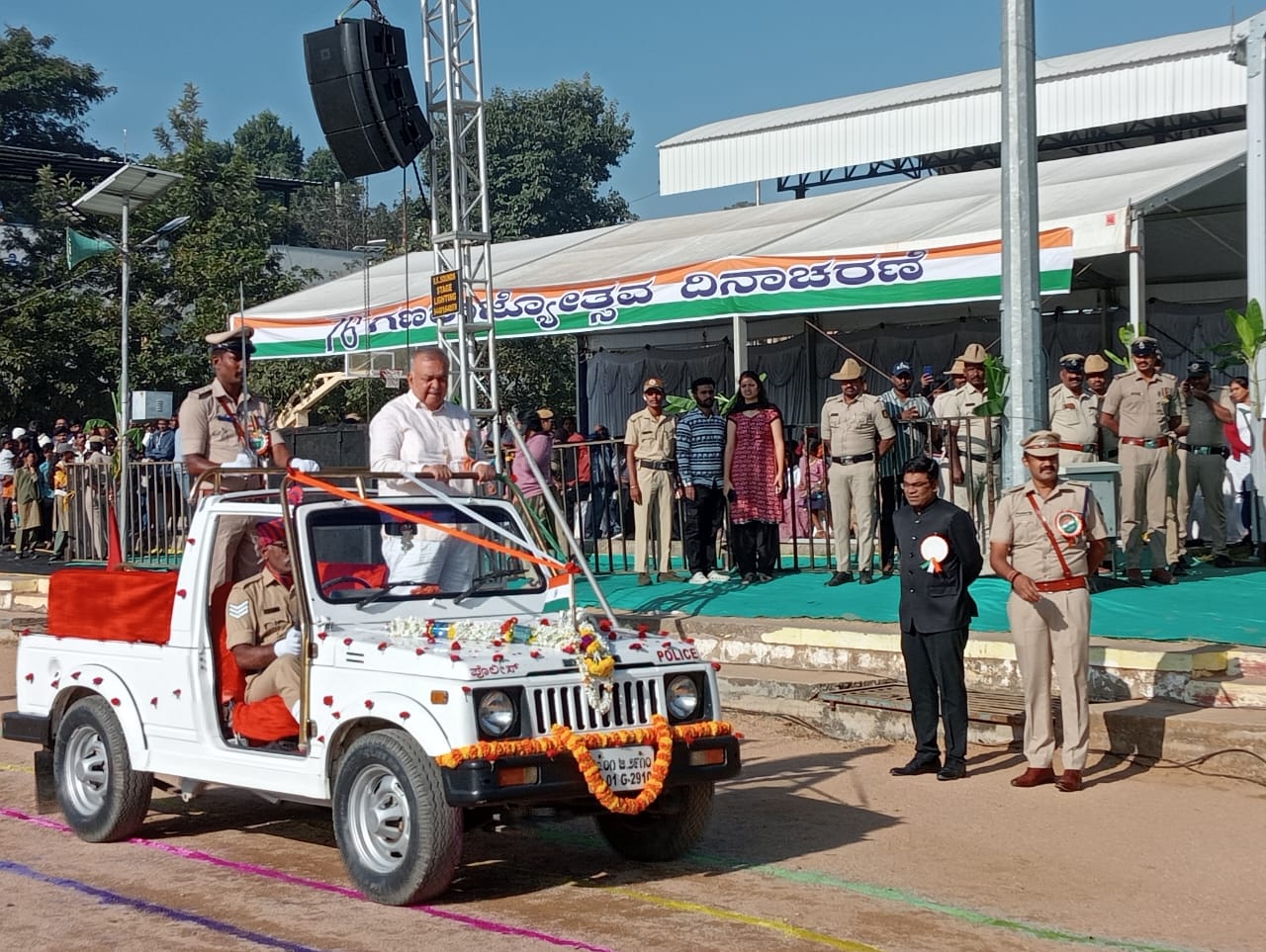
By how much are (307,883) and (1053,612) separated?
4388 millimetres

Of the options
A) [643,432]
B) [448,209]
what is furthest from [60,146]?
[643,432]

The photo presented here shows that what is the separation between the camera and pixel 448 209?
55.1ft

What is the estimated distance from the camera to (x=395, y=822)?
21.2 ft

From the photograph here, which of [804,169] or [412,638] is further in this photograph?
[804,169]

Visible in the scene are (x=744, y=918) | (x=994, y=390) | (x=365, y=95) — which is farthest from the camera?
(x=365, y=95)

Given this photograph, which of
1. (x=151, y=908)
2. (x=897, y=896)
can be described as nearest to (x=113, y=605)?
(x=151, y=908)

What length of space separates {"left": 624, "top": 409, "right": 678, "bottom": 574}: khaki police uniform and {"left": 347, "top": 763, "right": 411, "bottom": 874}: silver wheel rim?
7.75m

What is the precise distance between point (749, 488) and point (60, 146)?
48987 millimetres

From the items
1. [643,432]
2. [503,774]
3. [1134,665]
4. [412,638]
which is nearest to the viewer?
[503,774]

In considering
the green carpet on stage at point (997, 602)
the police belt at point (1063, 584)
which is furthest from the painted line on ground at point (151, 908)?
the green carpet on stage at point (997, 602)

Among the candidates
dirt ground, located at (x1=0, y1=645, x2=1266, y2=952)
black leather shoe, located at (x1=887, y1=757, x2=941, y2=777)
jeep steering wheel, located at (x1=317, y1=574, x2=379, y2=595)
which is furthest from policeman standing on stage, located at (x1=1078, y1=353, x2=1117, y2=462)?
jeep steering wheel, located at (x1=317, y1=574, x2=379, y2=595)

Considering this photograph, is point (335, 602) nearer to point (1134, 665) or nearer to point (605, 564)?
point (1134, 665)

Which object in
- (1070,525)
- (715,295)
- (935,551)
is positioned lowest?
(935,551)

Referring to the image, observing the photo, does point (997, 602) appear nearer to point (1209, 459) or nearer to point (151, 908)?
point (1209, 459)
